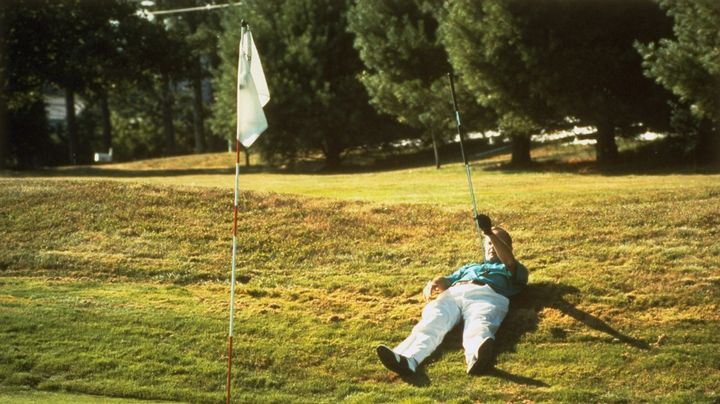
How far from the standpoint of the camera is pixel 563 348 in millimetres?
10781

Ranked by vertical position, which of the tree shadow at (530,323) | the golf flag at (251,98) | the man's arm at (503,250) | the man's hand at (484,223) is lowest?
the tree shadow at (530,323)

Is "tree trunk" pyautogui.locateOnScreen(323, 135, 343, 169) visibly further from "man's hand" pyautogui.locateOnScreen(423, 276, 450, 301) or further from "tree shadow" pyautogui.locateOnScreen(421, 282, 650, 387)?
"man's hand" pyautogui.locateOnScreen(423, 276, 450, 301)

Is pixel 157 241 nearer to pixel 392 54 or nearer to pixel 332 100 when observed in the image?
pixel 392 54

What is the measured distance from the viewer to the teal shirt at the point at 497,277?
11414mm

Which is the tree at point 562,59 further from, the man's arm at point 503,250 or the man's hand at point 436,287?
the man's hand at point 436,287

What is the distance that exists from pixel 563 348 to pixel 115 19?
33596 mm

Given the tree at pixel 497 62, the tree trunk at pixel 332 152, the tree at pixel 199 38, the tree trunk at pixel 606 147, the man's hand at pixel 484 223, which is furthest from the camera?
the tree at pixel 199 38

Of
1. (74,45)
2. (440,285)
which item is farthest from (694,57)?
(74,45)

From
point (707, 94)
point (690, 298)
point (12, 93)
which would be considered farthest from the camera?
point (12, 93)

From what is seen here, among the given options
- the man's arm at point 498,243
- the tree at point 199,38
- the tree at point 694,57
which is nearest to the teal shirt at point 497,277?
the man's arm at point 498,243

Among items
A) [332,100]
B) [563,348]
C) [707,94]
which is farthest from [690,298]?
[332,100]

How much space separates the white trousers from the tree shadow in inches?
9.3

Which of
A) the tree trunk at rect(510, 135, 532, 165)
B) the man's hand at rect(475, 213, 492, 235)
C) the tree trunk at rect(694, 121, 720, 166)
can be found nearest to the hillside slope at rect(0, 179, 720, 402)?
the man's hand at rect(475, 213, 492, 235)

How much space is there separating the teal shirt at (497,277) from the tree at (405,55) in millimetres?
16371
